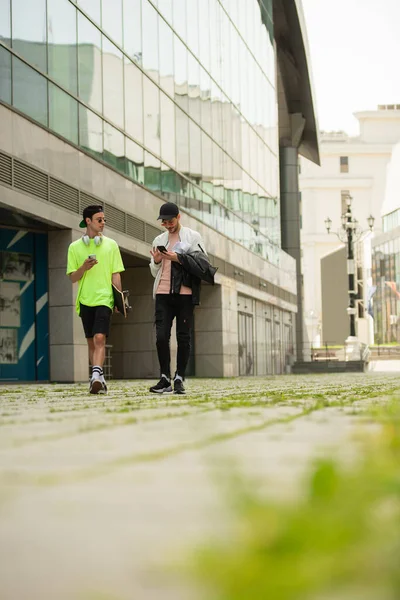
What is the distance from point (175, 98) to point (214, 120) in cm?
502

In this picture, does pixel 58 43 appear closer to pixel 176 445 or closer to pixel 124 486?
pixel 176 445

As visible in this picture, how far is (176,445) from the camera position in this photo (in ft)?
11.3

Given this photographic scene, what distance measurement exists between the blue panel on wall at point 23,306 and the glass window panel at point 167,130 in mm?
7728

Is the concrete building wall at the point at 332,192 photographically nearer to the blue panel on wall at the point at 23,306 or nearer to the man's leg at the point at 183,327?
the blue panel on wall at the point at 23,306

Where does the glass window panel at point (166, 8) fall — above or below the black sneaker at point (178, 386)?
above

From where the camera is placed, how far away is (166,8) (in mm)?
26656

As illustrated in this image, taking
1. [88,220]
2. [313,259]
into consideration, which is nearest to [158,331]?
[88,220]

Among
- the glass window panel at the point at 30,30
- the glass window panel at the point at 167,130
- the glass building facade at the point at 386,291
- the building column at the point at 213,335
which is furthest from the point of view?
the glass building facade at the point at 386,291

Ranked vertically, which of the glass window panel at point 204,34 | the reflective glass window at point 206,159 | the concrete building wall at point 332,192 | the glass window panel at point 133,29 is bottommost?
the reflective glass window at point 206,159

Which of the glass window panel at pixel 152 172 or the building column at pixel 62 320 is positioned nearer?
the building column at pixel 62 320

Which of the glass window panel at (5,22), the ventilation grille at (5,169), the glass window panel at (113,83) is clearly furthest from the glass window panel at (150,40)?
the ventilation grille at (5,169)

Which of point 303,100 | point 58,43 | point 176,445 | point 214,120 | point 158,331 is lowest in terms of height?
point 176,445

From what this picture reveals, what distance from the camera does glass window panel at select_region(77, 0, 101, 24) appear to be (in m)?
19.7

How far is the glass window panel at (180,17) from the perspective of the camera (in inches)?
1085
